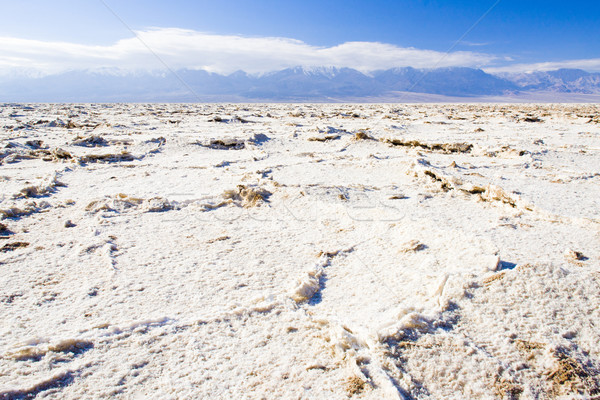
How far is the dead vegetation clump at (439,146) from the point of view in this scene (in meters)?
5.64

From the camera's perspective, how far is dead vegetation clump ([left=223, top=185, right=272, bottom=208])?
323 centimetres

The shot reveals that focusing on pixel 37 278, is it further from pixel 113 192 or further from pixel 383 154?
pixel 383 154

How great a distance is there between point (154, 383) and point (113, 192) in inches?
111

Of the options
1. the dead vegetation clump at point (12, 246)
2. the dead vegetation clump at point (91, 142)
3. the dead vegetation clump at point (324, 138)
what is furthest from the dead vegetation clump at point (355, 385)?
the dead vegetation clump at point (91, 142)

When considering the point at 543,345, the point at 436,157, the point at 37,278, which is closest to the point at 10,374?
the point at 37,278

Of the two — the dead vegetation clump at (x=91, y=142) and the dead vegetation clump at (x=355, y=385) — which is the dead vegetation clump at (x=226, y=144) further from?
the dead vegetation clump at (x=355, y=385)

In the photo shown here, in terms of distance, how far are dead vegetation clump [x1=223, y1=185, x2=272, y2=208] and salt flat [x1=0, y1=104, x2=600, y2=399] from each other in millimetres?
19

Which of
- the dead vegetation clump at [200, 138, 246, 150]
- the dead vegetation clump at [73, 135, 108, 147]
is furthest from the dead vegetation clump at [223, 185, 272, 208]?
the dead vegetation clump at [73, 135, 108, 147]

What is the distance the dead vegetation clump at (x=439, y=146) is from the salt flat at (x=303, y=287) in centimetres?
170

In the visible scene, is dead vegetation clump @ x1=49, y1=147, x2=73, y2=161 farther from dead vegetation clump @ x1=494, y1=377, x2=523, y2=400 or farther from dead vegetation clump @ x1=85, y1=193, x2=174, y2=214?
dead vegetation clump @ x1=494, y1=377, x2=523, y2=400

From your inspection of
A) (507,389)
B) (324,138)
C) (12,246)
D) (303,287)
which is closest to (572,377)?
(507,389)

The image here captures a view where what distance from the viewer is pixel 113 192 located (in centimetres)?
361

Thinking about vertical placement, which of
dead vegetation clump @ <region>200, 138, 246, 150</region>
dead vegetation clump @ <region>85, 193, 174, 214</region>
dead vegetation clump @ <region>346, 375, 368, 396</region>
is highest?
dead vegetation clump @ <region>200, 138, 246, 150</region>

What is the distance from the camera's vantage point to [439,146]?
232 inches
